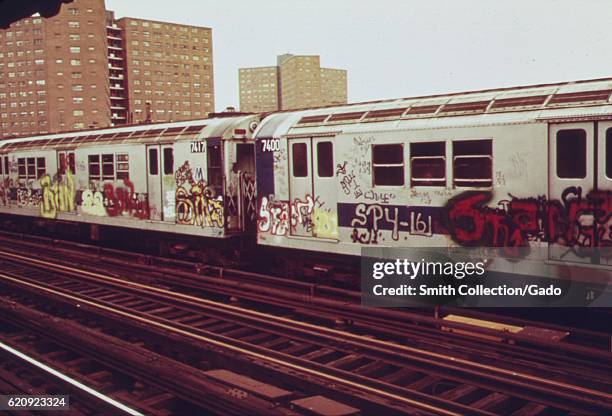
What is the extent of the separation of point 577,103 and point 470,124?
1727 mm

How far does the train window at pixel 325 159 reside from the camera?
12.6 meters

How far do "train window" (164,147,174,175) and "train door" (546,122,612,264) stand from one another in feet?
34.3

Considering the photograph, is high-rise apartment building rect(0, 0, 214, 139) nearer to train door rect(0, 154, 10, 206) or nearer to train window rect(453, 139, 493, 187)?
train door rect(0, 154, 10, 206)

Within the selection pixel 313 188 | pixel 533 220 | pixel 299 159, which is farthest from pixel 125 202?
pixel 533 220

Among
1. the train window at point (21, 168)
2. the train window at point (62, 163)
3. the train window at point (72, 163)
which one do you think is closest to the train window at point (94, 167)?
the train window at point (72, 163)

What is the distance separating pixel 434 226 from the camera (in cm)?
1075

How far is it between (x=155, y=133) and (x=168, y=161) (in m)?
Result: 1.13

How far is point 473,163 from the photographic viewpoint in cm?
1020

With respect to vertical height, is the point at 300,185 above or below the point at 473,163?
below

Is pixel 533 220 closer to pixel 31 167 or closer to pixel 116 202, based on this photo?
pixel 116 202

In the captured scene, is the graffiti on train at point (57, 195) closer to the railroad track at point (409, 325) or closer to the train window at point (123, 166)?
the train window at point (123, 166)

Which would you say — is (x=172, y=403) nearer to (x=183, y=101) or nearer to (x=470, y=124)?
(x=470, y=124)

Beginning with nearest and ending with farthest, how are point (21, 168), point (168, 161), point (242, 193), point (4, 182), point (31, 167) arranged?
point (242, 193)
point (168, 161)
point (31, 167)
point (21, 168)
point (4, 182)

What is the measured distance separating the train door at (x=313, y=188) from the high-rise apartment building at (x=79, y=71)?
104139 millimetres
